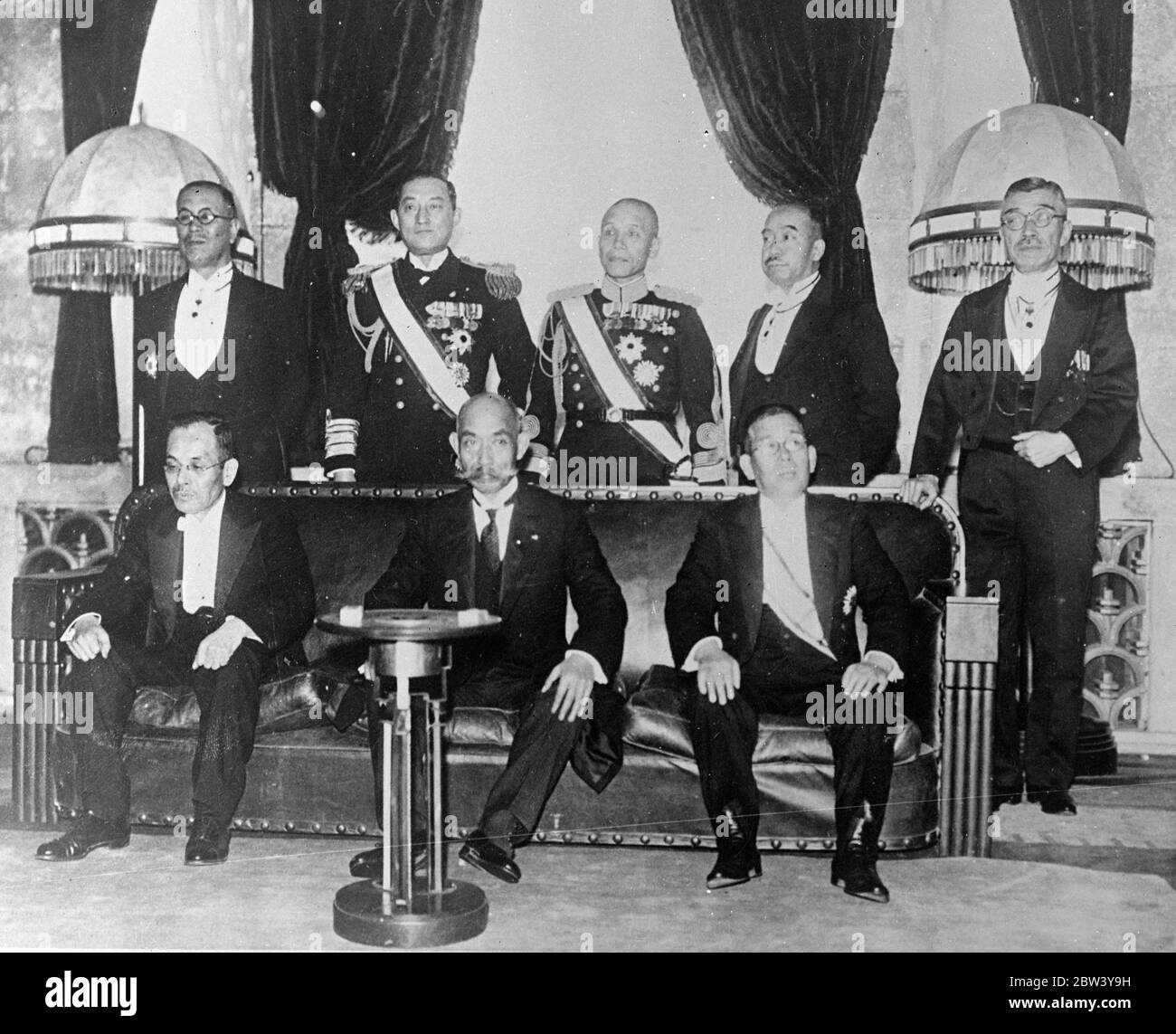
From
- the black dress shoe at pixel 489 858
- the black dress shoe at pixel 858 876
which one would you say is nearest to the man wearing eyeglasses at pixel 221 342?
the black dress shoe at pixel 489 858

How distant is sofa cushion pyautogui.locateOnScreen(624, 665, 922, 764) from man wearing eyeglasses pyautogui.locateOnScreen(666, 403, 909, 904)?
0.03m

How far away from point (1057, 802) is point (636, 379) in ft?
5.30

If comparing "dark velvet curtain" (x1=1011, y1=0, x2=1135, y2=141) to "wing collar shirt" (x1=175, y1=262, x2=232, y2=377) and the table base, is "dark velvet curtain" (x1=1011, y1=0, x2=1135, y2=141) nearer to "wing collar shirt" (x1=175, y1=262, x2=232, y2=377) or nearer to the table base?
"wing collar shirt" (x1=175, y1=262, x2=232, y2=377)

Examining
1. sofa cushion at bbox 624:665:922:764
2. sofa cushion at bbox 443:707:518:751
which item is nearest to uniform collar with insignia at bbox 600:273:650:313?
sofa cushion at bbox 624:665:922:764

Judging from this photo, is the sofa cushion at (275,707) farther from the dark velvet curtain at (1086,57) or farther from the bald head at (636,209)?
the dark velvet curtain at (1086,57)

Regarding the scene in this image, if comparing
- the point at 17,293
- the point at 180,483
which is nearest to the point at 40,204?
the point at 17,293

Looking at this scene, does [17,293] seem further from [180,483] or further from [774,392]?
[774,392]

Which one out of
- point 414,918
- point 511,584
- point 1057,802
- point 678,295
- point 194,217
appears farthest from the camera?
point 678,295

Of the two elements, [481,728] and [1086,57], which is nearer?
[481,728]

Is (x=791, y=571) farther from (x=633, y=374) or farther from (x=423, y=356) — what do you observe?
(x=423, y=356)

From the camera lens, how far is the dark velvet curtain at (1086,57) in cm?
401

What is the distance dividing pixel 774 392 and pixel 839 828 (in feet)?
4.48

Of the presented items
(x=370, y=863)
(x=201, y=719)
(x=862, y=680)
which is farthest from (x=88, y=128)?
(x=862, y=680)

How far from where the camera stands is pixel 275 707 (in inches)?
124
